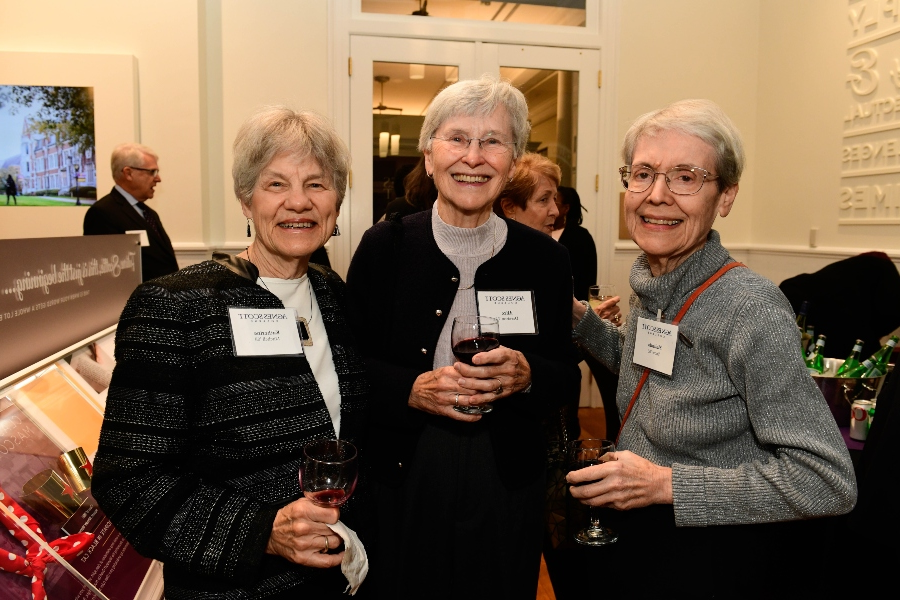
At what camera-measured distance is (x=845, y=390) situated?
2.13 meters

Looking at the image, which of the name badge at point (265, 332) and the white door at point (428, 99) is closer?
the name badge at point (265, 332)

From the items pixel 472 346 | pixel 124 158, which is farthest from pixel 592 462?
pixel 124 158

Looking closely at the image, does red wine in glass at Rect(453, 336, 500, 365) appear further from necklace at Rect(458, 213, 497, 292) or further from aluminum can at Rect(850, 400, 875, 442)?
aluminum can at Rect(850, 400, 875, 442)

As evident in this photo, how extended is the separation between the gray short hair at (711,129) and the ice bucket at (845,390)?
3.62ft

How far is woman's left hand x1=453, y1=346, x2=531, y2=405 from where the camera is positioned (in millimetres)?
1402

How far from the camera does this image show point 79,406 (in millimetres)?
1854

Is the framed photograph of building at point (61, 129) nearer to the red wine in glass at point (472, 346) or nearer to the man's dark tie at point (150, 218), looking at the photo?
the man's dark tie at point (150, 218)

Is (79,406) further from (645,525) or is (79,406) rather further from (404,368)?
(645,525)

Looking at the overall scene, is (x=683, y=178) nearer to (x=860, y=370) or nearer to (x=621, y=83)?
(x=860, y=370)

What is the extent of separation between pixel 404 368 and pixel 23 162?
13.9 ft

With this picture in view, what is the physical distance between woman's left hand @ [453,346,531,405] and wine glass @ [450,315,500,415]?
2cm

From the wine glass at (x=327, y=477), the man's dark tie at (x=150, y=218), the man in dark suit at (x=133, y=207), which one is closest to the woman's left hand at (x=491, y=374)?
the wine glass at (x=327, y=477)

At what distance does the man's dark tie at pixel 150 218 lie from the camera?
4.31m

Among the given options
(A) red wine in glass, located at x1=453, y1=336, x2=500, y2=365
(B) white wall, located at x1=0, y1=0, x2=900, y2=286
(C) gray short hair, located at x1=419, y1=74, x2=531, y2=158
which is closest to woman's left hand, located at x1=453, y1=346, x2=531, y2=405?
(A) red wine in glass, located at x1=453, y1=336, x2=500, y2=365
